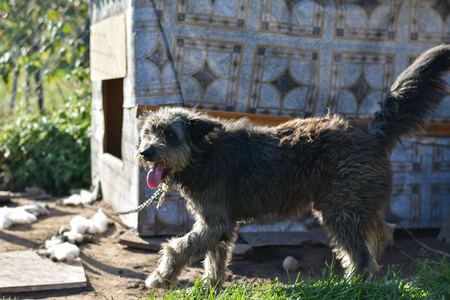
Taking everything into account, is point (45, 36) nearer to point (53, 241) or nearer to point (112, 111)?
point (112, 111)

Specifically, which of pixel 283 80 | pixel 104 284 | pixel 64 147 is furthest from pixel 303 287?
pixel 64 147

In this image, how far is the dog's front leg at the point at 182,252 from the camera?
157 inches

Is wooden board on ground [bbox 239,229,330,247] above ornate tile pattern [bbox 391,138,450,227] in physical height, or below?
below

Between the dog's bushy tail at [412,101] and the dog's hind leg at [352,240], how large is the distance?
2.48 feet

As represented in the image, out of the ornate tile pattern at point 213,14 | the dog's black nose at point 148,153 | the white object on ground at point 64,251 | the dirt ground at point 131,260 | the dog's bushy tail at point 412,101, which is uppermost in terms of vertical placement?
the ornate tile pattern at point 213,14

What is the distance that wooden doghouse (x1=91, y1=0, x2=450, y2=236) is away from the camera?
5.45 meters

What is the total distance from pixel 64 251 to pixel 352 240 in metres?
2.94

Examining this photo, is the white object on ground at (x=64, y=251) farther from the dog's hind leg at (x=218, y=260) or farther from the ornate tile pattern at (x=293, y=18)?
the ornate tile pattern at (x=293, y=18)

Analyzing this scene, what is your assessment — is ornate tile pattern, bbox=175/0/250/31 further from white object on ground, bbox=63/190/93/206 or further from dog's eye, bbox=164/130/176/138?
white object on ground, bbox=63/190/93/206

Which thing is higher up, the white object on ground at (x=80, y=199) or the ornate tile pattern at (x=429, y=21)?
the ornate tile pattern at (x=429, y=21)

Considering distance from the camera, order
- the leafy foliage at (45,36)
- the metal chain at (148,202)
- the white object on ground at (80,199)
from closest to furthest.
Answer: the metal chain at (148,202)
the white object on ground at (80,199)
the leafy foliage at (45,36)

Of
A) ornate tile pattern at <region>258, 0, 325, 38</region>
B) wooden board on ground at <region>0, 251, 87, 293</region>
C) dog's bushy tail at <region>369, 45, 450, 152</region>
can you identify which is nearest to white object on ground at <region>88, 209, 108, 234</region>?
wooden board on ground at <region>0, 251, 87, 293</region>

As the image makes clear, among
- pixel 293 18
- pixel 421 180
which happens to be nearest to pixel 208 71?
pixel 293 18

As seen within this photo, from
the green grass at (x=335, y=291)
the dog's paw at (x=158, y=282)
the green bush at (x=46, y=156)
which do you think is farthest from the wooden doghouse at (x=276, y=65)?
the green bush at (x=46, y=156)
